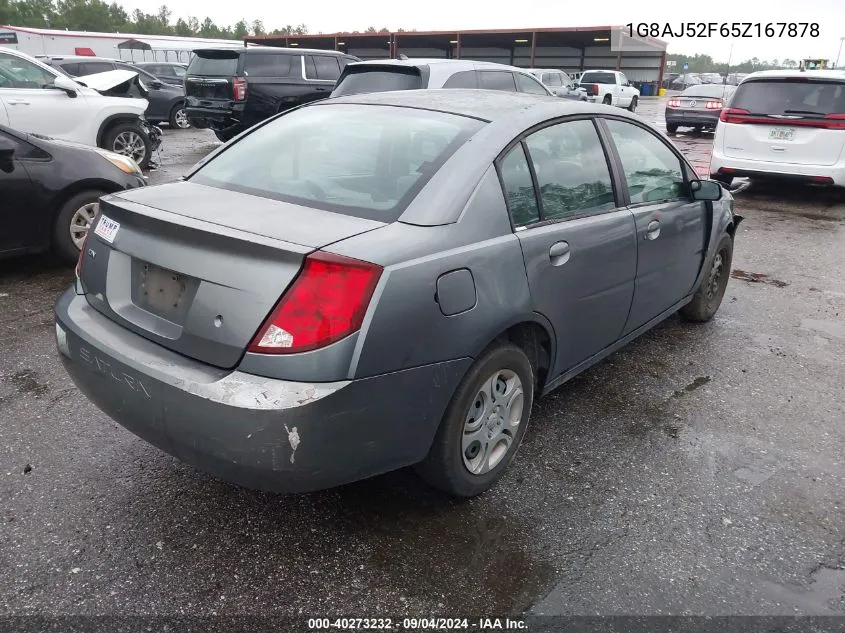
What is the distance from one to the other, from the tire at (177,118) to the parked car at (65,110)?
23.8ft

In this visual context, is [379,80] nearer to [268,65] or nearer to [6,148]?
[6,148]

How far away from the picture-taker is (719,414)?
3.59 metres

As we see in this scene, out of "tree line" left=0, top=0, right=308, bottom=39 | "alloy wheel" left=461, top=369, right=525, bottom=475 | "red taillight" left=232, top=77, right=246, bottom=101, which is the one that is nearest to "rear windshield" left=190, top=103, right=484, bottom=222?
"alloy wheel" left=461, top=369, right=525, bottom=475

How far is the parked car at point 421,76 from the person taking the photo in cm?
832

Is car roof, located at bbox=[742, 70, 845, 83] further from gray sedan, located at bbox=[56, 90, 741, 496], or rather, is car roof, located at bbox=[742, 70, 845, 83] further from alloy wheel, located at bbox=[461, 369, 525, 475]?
alloy wheel, located at bbox=[461, 369, 525, 475]

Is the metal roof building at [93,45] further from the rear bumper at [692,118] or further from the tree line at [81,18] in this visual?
the tree line at [81,18]

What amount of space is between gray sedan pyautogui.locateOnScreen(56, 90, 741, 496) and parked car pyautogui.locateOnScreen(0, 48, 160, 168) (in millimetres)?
7188

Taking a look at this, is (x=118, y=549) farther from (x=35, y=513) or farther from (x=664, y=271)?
(x=664, y=271)

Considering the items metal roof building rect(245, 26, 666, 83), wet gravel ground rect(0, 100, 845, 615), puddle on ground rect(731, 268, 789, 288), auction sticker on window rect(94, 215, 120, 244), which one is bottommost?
puddle on ground rect(731, 268, 789, 288)

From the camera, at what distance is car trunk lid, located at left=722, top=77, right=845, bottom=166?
28.9ft

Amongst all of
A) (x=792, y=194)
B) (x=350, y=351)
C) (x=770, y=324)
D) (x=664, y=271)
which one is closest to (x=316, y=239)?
(x=350, y=351)

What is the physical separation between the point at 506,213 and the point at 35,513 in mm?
2148

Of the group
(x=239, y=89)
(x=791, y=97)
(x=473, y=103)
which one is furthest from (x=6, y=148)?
(x=791, y=97)

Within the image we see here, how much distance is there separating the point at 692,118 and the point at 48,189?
57.3 feet
